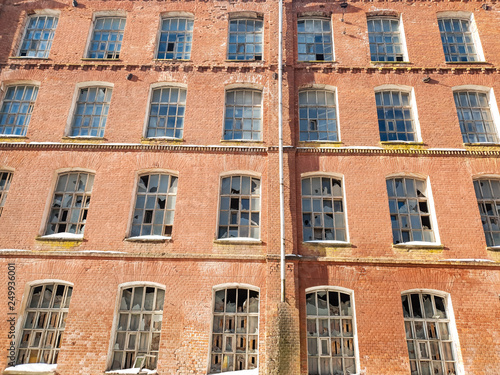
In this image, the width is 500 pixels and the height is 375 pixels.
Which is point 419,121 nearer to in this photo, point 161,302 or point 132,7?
point 161,302

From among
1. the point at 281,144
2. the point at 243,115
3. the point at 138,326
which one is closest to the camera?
the point at 138,326

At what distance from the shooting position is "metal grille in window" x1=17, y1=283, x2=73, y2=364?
875cm

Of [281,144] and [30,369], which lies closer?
[30,369]

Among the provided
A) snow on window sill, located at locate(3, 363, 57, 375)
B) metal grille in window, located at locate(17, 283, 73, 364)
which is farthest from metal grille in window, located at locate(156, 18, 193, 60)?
snow on window sill, located at locate(3, 363, 57, 375)

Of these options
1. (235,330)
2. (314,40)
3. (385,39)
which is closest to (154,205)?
(235,330)

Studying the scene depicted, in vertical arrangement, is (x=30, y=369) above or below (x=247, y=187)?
below

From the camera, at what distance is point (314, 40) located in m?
12.5

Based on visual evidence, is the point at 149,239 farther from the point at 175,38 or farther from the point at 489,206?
the point at 489,206

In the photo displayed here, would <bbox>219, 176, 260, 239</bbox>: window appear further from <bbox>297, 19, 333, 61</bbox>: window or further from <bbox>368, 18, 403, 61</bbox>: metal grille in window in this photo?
<bbox>368, 18, 403, 61</bbox>: metal grille in window

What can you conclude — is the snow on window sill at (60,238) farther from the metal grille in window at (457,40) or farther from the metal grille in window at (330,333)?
the metal grille in window at (457,40)

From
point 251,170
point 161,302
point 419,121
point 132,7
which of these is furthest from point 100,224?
point 419,121

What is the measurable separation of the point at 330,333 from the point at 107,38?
12.2m

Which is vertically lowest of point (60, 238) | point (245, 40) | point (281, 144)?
point (60, 238)

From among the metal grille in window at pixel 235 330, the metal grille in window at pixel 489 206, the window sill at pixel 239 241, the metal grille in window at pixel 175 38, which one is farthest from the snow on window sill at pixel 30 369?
the metal grille in window at pixel 489 206
